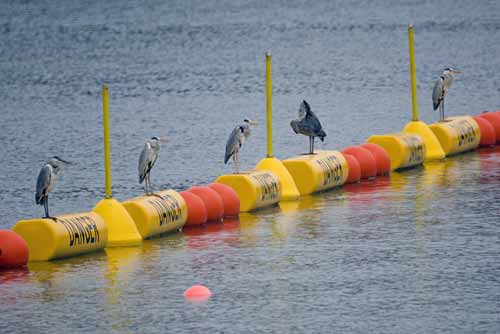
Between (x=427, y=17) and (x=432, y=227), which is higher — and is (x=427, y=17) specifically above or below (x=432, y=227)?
above

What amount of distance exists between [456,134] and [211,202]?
6149 millimetres

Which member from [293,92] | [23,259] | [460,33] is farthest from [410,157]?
[460,33]

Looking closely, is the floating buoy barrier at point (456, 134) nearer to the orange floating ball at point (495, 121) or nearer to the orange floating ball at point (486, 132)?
the orange floating ball at point (486, 132)

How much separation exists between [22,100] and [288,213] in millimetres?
23395

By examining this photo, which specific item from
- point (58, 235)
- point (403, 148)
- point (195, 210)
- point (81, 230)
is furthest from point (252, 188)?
point (403, 148)

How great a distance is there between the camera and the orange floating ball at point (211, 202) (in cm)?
1759

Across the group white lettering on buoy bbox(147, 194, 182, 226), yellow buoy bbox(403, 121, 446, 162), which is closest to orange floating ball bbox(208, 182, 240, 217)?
white lettering on buoy bbox(147, 194, 182, 226)

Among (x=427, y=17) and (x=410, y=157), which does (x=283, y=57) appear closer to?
(x=427, y=17)

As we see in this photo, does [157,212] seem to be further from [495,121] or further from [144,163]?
[495,121]

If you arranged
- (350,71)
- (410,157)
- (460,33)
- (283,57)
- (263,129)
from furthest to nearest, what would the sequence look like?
1. (460,33)
2. (283,57)
3. (350,71)
4. (263,129)
5. (410,157)

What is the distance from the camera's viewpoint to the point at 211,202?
17594 millimetres

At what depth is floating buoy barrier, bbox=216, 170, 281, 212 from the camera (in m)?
18.2

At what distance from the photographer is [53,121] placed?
3453 centimetres

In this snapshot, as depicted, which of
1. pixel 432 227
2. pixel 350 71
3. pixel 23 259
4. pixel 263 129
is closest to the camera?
pixel 23 259
